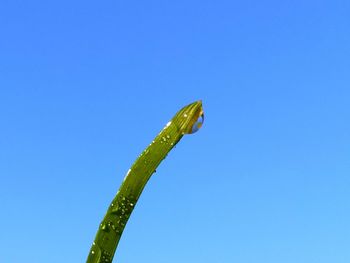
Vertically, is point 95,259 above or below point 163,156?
below

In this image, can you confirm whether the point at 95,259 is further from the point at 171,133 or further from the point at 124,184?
the point at 171,133

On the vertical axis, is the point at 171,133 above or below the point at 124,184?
above

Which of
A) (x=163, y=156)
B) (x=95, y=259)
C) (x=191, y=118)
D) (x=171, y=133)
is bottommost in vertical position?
(x=95, y=259)

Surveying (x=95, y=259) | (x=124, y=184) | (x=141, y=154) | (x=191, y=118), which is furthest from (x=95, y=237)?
(x=191, y=118)

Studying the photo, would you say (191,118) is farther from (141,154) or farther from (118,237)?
(118,237)

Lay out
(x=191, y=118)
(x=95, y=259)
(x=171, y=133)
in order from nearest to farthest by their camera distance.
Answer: (x=95, y=259), (x=171, y=133), (x=191, y=118)

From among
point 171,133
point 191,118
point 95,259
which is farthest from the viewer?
point 191,118

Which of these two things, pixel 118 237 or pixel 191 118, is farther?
pixel 191 118

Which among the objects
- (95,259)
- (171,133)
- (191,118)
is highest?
(191,118)

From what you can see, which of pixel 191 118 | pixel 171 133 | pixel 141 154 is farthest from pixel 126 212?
pixel 191 118
